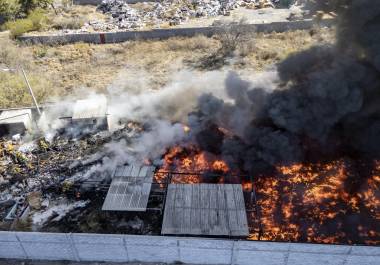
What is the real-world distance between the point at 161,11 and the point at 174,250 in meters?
39.7

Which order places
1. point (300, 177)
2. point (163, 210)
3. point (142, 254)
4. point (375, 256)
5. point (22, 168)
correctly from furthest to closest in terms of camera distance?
point (22, 168), point (300, 177), point (163, 210), point (142, 254), point (375, 256)

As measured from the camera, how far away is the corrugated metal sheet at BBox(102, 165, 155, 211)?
19594mm

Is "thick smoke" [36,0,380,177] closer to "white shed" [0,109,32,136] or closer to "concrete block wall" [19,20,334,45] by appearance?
"white shed" [0,109,32,136]

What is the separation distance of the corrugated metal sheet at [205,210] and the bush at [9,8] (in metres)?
40.0

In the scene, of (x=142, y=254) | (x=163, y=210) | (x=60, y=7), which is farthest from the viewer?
(x=60, y=7)

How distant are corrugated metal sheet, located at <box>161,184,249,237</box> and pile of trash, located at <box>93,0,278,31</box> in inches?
1191

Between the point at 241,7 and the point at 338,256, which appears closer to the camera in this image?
the point at 338,256

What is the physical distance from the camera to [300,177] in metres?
22.8

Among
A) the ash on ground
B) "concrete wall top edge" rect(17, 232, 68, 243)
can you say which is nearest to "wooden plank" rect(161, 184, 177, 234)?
the ash on ground

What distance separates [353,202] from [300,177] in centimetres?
340

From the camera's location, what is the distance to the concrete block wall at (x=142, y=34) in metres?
40.8

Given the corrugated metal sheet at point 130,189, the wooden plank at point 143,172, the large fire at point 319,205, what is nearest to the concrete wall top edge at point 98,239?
the corrugated metal sheet at point 130,189

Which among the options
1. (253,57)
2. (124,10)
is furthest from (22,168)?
(124,10)

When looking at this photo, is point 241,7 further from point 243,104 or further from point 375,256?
point 375,256
